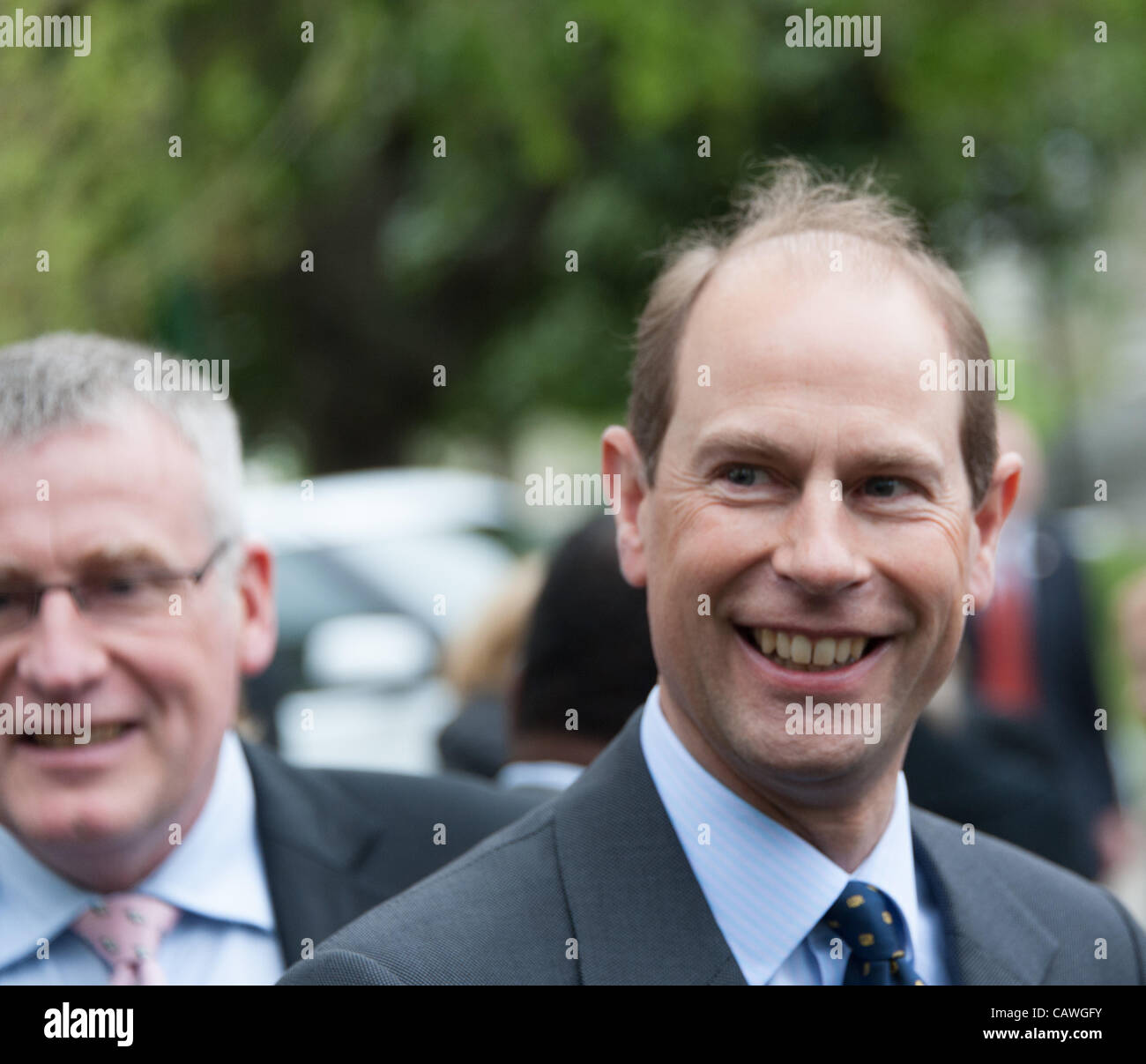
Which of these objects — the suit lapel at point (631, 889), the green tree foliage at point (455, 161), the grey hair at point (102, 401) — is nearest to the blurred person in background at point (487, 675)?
the green tree foliage at point (455, 161)

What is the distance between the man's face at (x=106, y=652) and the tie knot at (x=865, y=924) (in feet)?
3.71

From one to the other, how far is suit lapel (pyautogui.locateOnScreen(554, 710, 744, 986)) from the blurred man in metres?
0.76

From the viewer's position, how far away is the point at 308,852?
3.01 m

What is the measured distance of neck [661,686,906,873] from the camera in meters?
2.24

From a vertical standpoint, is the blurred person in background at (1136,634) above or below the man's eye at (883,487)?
below

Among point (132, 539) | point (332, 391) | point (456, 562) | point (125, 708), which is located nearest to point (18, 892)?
point (125, 708)

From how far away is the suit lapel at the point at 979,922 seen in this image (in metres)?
2.34

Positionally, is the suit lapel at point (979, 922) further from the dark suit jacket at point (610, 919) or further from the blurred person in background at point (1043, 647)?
the blurred person in background at point (1043, 647)

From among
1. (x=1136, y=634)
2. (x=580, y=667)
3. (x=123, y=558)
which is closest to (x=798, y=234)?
(x=123, y=558)

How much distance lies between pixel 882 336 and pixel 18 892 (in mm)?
1610

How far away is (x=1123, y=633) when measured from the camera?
4535 millimetres

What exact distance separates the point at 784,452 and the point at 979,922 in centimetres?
72
